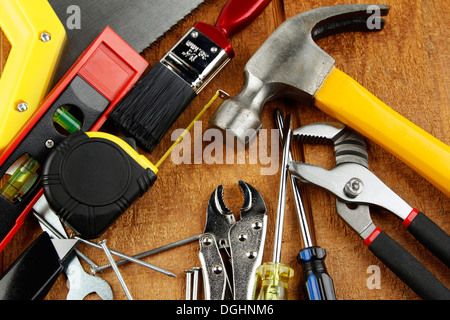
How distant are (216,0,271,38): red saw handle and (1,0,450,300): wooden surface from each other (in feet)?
0.23

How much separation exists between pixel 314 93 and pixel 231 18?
Result: 0.85ft

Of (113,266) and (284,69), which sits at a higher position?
(284,69)

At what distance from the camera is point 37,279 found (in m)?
1.04

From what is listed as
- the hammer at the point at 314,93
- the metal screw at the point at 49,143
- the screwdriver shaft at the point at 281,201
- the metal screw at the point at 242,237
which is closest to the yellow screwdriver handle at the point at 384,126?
the hammer at the point at 314,93

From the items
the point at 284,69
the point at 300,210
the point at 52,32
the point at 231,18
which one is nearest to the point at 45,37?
the point at 52,32

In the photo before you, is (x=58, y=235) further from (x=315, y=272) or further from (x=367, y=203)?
(x=367, y=203)

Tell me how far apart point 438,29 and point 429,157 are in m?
0.37

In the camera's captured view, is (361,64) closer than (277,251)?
No

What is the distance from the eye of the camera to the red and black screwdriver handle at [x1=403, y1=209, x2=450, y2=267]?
1.01 metres

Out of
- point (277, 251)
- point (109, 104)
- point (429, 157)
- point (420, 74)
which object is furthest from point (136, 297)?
point (420, 74)

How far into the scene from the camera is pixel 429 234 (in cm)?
102
